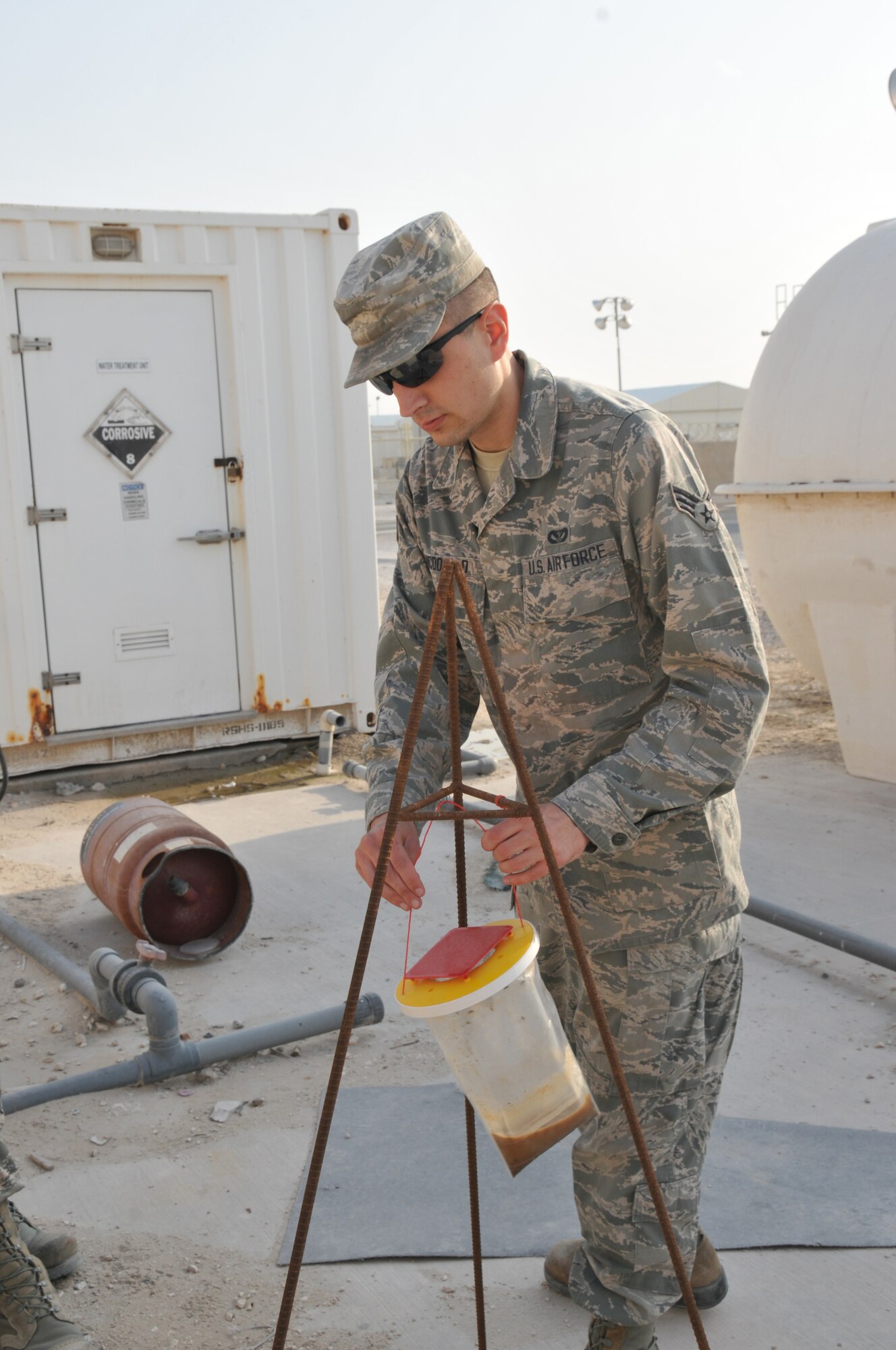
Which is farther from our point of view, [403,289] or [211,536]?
[211,536]

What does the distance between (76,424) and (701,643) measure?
17.9ft

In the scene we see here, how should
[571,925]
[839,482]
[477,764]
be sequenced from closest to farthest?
[571,925] → [839,482] → [477,764]

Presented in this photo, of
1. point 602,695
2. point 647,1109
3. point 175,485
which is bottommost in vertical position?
point 647,1109

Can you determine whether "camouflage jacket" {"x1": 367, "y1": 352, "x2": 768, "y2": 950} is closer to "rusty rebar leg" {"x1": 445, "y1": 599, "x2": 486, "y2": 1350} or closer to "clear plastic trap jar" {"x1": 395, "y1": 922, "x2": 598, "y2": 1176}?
"rusty rebar leg" {"x1": 445, "y1": 599, "x2": 486, "y2": 1350}

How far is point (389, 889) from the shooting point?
2.15 m

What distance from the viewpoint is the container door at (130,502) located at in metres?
6.73

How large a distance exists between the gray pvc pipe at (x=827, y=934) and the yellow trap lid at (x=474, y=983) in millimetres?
2404

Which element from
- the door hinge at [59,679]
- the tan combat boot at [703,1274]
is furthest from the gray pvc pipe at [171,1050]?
the door hinge at [59,679]

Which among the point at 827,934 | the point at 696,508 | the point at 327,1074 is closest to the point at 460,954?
the point at 696,508

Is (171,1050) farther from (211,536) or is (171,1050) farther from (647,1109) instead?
(211,536)

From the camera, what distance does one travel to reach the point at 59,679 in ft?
22.6

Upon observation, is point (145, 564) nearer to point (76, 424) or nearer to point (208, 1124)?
point (76, 424)

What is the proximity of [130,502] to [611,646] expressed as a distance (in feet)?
17.0

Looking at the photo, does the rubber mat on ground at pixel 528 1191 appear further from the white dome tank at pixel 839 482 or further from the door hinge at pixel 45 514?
the door hinge at pixel 45 514
